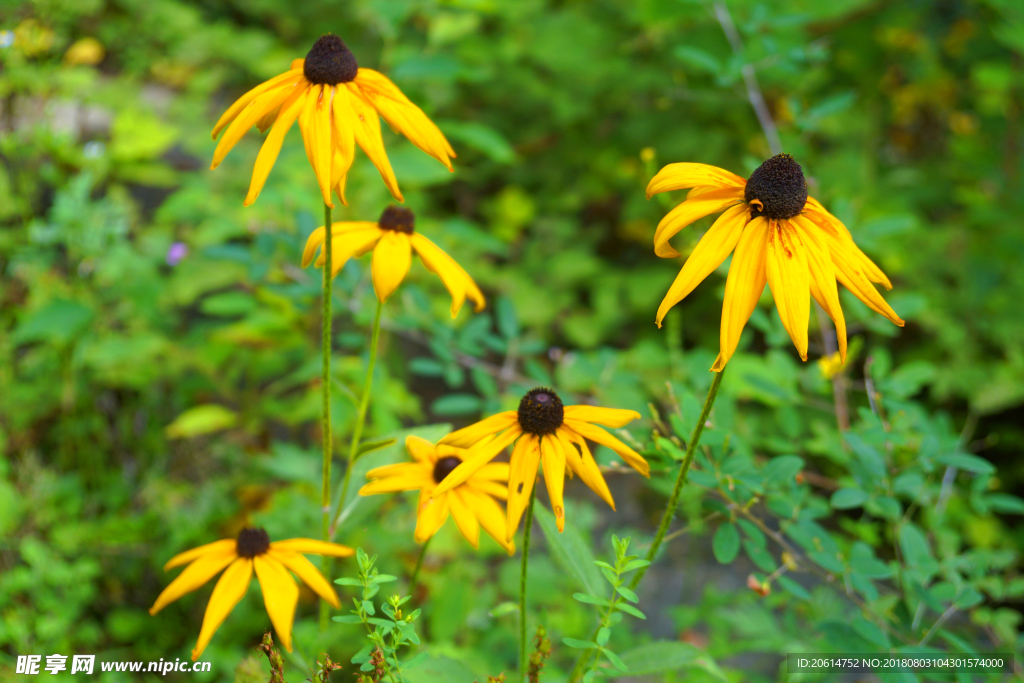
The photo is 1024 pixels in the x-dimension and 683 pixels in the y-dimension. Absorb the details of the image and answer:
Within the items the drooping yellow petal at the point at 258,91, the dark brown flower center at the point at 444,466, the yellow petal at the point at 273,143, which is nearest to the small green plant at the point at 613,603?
the dark brown flower center at the point at 444,466

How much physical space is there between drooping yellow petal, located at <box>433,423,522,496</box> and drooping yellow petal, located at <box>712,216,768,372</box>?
248 mm

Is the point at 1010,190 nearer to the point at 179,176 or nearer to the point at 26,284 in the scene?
the point at 179,176

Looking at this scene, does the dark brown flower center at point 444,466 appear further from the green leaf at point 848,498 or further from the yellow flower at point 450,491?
the green leaf at point 848,498

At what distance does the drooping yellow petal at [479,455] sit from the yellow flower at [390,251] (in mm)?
182

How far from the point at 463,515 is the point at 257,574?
27 cm

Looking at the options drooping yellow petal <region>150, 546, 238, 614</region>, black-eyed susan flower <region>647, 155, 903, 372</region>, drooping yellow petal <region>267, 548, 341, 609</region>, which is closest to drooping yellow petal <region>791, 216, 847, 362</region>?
black-eyed susan flower <region>647, 155, 903, 372</region>

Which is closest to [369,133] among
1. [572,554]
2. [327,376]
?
[327,376]

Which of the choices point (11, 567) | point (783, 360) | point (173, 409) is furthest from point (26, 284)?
point (783, 360)

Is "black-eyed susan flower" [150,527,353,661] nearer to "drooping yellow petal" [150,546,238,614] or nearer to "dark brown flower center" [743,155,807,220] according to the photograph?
"drooping yellow petal" [150,546,238,614]

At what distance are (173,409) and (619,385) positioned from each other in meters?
1.62

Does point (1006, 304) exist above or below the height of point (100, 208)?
below

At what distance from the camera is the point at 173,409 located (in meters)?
2.35

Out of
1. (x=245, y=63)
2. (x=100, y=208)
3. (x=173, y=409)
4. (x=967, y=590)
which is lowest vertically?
(x=967, y=590)

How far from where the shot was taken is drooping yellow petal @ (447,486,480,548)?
859 mm
